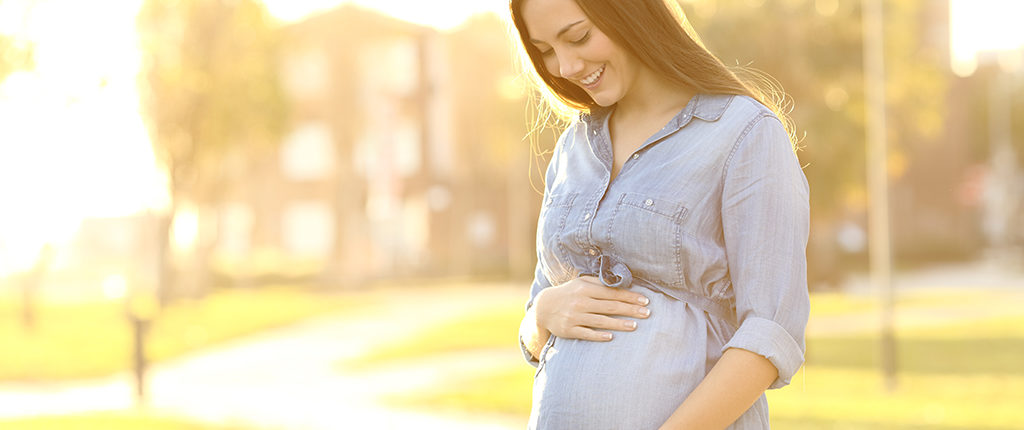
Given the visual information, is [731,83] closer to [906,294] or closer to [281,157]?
[906,294]

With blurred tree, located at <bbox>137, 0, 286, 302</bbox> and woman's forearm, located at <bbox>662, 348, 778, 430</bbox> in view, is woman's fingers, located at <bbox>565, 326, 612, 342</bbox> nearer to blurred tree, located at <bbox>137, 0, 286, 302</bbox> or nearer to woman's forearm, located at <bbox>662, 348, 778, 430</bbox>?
woman's forearm, located at <bbox>662, 348, 778, 430</bbox>

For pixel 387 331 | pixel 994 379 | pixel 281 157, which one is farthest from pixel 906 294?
pixel 281 157

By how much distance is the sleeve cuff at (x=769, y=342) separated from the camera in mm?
2117

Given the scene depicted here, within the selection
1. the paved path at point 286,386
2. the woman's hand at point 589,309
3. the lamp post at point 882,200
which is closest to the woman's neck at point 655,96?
the woman's hand at point 589,309

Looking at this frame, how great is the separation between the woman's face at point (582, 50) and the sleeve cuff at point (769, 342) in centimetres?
55

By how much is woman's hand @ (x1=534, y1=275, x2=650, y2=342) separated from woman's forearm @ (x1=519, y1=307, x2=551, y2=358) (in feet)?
0.29

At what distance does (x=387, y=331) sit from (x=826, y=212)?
42.3 ft

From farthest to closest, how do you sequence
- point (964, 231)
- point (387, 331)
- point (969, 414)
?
point (964, 231) → point (387, 331) → point (969, 414)

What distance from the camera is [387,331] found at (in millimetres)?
25422

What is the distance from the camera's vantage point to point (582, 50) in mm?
2340

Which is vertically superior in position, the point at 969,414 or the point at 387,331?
the point at 387,331

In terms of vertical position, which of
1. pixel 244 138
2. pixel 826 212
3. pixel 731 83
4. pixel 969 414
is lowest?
pixel 969 414

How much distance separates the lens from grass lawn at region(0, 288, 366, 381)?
18719mm

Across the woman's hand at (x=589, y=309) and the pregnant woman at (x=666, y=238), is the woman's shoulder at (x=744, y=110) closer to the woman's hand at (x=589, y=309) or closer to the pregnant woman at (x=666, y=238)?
the pregnant woman at (x=666, y=238)
